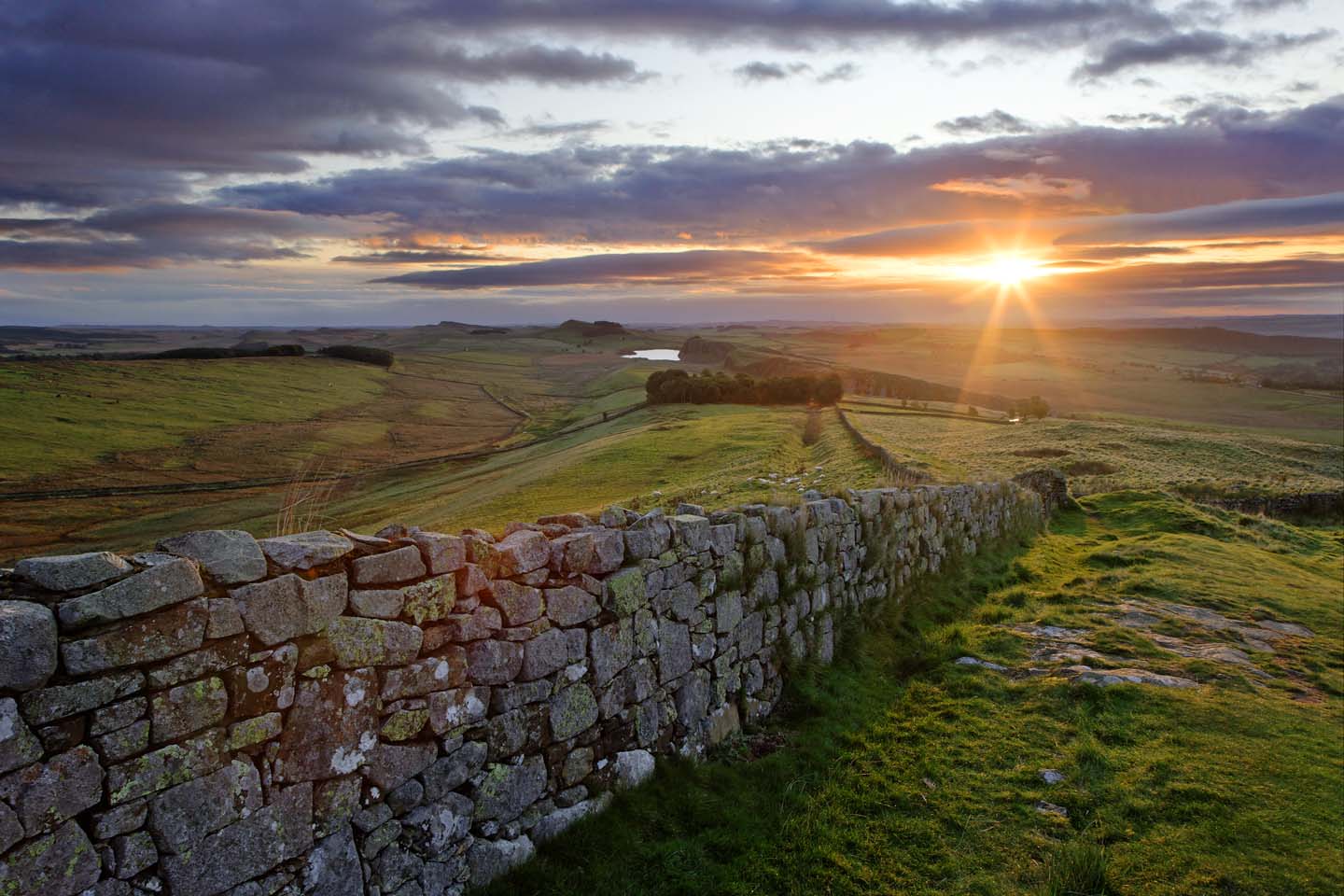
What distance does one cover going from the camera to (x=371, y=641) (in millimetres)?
5309

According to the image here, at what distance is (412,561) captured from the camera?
5.53 metres

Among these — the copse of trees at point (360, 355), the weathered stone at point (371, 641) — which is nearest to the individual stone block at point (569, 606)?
the weathered stone at point (371, 641)

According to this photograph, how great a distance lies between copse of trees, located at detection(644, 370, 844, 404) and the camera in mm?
70812

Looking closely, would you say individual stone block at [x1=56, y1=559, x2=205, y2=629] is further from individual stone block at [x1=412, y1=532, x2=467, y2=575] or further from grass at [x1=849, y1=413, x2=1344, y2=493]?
grass at [x1=849, y1=413, x2=1344, y2=493]

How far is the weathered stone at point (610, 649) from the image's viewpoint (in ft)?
22.6

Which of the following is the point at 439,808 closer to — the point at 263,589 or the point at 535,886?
the point at 535,886

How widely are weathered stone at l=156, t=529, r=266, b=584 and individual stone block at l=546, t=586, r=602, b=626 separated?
2.43 m

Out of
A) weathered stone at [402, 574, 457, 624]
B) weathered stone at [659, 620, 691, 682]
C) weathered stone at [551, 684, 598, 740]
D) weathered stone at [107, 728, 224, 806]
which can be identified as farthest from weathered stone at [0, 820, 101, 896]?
weathered stone at [659, 620, 691, 682]

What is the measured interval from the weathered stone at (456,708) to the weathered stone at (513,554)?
37.2 inches

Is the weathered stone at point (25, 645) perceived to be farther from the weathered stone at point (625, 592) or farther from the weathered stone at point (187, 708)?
the weathered stone at point (625, 592)

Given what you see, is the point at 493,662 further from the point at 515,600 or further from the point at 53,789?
the point at 53,789

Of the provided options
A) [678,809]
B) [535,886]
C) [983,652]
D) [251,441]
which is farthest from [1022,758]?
[251,441]

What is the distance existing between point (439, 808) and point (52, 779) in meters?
2.50

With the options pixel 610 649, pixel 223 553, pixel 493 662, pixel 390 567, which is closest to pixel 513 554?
pixel 493 662
